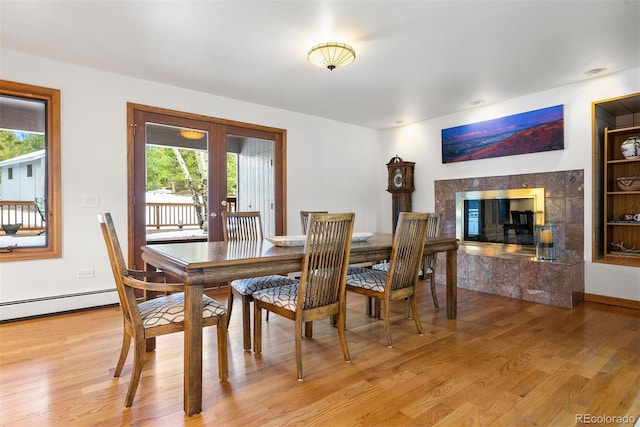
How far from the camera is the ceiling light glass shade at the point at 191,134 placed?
4.05 metres

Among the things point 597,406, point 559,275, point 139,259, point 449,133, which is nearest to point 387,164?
point 449,133

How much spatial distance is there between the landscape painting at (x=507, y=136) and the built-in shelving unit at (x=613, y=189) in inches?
15.3

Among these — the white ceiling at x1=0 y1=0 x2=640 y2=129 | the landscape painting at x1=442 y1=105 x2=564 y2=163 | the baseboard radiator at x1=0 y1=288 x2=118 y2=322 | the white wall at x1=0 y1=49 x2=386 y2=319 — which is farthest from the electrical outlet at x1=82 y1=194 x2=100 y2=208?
the landscape painting at x1=442 y1=105 x2=564 y2=163

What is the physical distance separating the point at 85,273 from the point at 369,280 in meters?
2.81

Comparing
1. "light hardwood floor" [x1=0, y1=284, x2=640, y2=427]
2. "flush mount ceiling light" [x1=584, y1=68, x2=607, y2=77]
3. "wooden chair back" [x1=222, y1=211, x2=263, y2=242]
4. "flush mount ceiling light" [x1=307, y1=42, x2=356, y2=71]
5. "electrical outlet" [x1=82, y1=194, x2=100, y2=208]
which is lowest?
"light hardwood floor" [x1=0, y1=284, x2=640, y2=427]

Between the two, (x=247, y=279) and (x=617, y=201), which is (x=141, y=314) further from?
(x=617, y=201)

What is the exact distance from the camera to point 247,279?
267cm

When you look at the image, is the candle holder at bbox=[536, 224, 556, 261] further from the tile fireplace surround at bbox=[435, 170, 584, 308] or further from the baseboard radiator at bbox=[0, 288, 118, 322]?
the baseboard radiator at bbox=[0, 288, 118, 322]

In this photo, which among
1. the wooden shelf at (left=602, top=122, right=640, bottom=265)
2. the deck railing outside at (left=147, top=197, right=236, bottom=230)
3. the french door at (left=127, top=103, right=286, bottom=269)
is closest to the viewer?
the wooden shelf at (left=602, top=122, right=640, bottom=265)

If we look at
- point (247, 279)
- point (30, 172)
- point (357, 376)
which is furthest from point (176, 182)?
point (357, 376)

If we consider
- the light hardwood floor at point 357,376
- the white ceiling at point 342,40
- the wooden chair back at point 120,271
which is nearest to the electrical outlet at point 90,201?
the light hardwood floor at point 357,376

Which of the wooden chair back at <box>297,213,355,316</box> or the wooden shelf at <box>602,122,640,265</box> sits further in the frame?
the wooden shelf at <box>602,122,640,265</box>

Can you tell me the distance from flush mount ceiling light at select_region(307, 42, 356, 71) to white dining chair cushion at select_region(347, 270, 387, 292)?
176 cm

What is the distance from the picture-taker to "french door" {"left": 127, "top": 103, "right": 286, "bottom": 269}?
3730 millimetres
